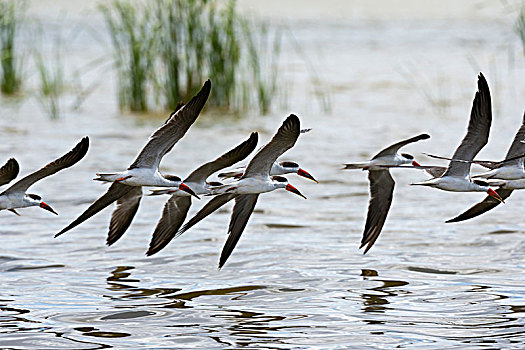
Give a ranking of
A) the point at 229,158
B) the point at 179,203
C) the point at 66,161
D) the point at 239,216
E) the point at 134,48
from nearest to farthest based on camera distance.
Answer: the point at 66,161 < the point at 229,158 < the point at 239,216 < the point at 179,203 < the point at 134,48

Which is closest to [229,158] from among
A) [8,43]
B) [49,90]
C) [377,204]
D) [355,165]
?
[355,165]

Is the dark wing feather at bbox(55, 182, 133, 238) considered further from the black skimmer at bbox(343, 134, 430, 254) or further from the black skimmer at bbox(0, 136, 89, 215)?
the black skimmer at bbox(343, 134, 430, 254)

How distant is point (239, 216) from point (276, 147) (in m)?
1.34

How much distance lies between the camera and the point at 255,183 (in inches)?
319

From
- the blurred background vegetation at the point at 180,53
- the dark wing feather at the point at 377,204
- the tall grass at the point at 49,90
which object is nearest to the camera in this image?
the dark wing feather at the point at 377,204

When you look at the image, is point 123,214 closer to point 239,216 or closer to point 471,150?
point 239,216

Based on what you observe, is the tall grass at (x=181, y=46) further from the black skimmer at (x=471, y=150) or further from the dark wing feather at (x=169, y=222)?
the black skimmer at (x=471, y=150)

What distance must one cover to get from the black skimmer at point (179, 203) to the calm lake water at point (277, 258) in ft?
0.90

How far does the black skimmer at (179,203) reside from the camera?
812cm

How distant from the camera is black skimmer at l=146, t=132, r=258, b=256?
812 centimetres

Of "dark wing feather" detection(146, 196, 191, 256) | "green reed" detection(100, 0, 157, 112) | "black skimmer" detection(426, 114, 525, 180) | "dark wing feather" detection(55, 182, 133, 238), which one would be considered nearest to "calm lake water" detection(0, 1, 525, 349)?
"dark wing feather" detection(146, 196, 191, 256)

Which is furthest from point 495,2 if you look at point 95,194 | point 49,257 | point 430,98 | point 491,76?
point 49,257

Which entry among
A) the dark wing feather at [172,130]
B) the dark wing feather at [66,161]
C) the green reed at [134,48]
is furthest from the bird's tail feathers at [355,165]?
the green reed at [134,48]

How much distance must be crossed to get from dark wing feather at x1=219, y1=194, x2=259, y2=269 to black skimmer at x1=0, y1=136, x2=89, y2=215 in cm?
159
